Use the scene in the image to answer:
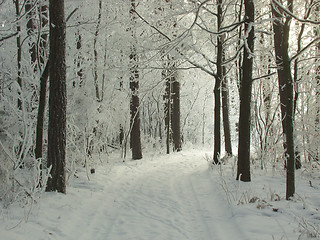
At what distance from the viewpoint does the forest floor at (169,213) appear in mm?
3697

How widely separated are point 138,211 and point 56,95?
2.99 m

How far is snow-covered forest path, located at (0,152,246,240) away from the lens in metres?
3.91

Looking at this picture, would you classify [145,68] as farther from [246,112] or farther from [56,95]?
[56,95]

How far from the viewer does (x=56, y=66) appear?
17.8ft

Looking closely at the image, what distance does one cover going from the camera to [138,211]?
501 cm

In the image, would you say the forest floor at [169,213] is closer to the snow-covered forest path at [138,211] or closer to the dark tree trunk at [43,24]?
the snow-covered forest path at [138,211]

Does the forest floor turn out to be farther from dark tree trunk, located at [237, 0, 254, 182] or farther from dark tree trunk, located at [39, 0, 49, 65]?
dark tree trunk, located at [39, 0, 49, 65]

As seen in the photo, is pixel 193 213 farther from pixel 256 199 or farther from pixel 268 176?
pixel 268 176

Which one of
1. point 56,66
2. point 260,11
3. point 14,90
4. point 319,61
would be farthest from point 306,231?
point 260,11

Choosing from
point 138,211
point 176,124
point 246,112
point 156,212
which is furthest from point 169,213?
point 176,124

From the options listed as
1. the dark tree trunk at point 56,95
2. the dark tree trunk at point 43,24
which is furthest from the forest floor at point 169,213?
the dark tree trunk at point 43,24

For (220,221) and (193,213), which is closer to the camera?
(220,221)

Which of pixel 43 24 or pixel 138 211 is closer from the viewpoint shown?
pixel 138 211

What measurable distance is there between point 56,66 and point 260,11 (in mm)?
7914
